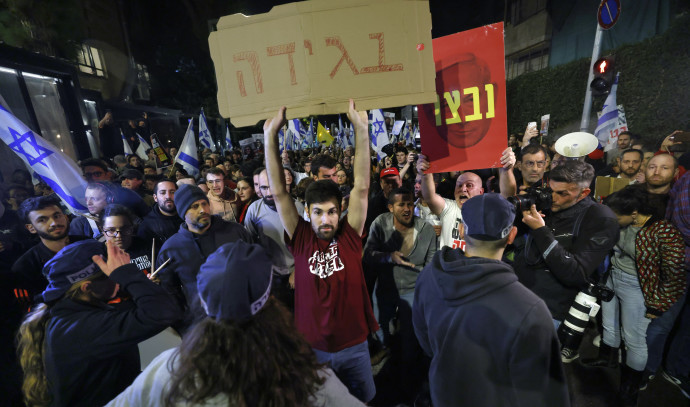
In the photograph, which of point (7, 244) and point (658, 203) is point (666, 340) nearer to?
point (658, 203)

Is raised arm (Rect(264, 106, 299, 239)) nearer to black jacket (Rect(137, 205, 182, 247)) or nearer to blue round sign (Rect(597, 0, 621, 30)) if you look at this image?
black jacket (Rect(137, 205, 182, 247))

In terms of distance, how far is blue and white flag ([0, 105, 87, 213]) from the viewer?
3.11 metres

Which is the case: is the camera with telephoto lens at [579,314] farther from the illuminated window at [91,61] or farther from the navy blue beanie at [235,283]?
the illuminated window at [91,61]

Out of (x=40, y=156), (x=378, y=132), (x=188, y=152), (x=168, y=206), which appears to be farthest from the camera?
(x=378, y=132)

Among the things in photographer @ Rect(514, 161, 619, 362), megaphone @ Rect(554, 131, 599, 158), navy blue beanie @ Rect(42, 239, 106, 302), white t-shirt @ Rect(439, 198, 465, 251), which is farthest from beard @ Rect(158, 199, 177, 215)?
megaphone @ Rect(554, 131, 599, 158)

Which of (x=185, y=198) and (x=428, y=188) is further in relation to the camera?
(x=428, y=188)

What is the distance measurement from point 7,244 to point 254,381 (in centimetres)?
414

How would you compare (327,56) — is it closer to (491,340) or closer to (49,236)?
(491,340)

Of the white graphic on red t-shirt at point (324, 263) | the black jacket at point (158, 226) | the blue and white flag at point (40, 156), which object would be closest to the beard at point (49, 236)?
the blue and white flag at point (40, 156)

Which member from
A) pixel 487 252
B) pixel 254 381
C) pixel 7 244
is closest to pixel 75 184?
pixel 7 244

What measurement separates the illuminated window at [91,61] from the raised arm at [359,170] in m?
24.2

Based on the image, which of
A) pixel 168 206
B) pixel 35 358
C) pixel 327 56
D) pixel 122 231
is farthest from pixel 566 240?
pixel 168 206

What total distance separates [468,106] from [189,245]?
2.87 metres

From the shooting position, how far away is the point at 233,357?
109cm
